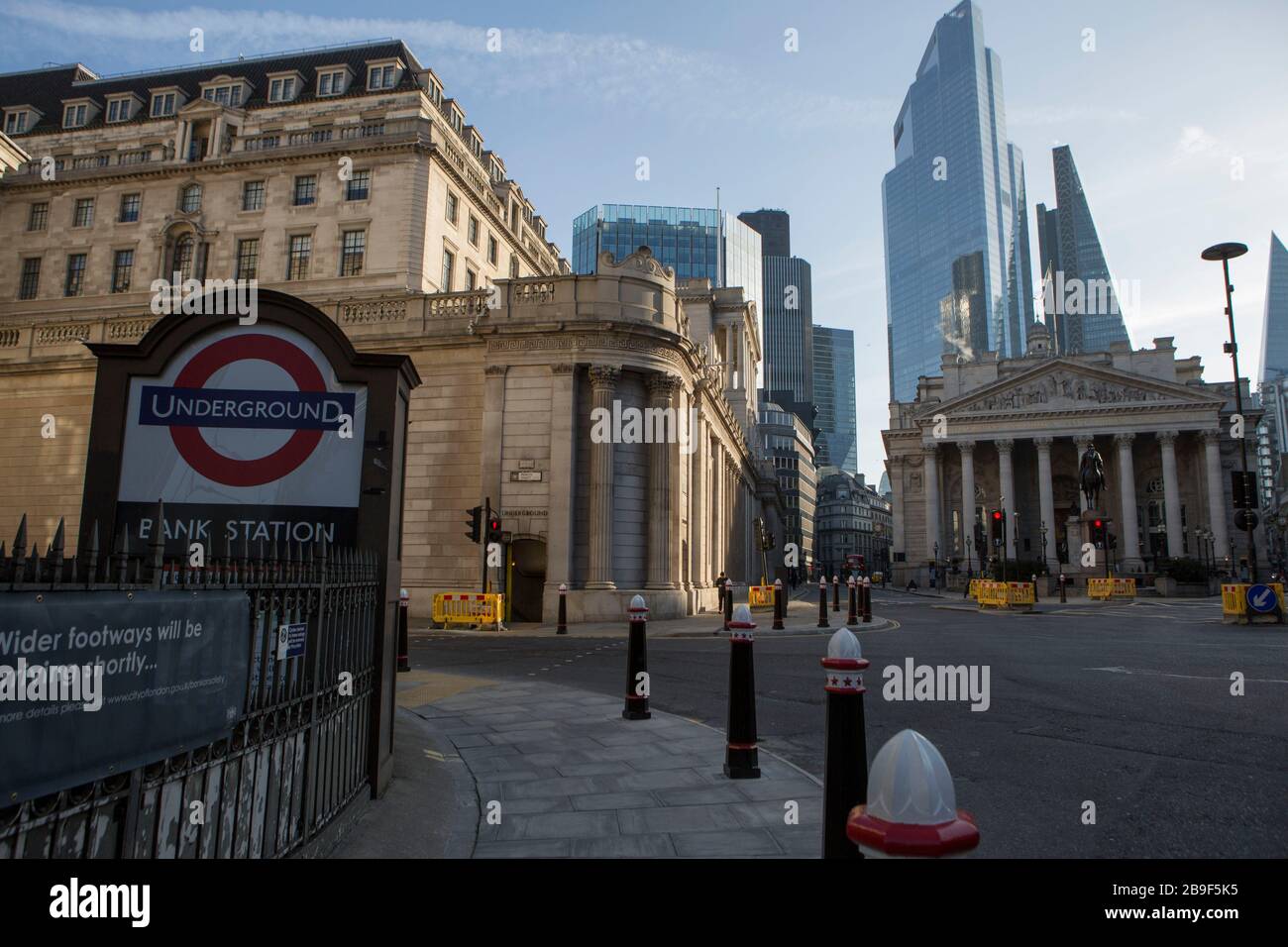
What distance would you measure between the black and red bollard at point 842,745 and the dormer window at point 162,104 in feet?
178

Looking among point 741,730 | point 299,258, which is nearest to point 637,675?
point 741,730

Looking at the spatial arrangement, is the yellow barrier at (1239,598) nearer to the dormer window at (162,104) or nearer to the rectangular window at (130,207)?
the rectangular window at (130,207)

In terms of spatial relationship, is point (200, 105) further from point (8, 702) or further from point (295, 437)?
point (8, 702)

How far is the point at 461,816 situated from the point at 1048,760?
4.61 m

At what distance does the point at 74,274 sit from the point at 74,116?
13328 millimetres

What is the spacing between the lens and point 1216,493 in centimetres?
6888

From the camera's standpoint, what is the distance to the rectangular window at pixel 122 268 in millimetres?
39438

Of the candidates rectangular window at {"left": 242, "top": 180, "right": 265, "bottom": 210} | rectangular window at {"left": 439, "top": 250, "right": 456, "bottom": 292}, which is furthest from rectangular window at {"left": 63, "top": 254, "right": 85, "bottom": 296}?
rectangular window at {"left": 439, "top": 250, "right": 456, "bottom": 292}

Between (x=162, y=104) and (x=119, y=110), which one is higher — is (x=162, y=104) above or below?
above

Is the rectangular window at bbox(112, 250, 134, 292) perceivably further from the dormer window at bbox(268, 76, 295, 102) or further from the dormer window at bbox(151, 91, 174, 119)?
the dormer window at bbox(268, 76, 295, 102)

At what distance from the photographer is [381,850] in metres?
4.18

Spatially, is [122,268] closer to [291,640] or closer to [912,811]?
[291,640]

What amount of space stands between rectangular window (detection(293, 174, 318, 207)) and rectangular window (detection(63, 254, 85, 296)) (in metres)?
12.5
